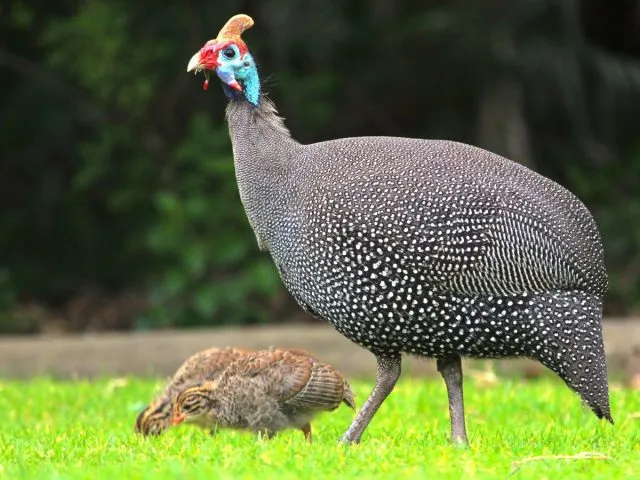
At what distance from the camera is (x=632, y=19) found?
12.7 m

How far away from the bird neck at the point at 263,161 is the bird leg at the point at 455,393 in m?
0.95

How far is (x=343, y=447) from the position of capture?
16.8ft

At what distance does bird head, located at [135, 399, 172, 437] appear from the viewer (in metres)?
6.24

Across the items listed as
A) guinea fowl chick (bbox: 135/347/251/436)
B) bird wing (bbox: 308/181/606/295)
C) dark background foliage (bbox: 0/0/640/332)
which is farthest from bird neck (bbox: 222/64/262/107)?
dark background foliage (bbox: 0/0/640/332)

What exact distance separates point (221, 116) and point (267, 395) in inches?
245

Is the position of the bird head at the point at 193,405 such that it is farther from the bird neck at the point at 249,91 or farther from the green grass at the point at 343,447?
the bird neck at the point at 249,91

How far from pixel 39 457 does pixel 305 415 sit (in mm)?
1365

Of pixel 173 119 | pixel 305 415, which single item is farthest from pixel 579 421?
pixel 173 119

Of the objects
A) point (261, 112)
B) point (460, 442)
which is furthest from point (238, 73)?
point (460, 442)

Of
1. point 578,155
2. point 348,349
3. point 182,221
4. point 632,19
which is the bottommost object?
point 348,349

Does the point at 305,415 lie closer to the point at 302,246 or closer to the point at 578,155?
the point at 302,246

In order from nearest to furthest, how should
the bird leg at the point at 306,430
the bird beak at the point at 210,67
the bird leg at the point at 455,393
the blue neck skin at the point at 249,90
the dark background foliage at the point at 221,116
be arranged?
the bird leg at the point at 455,393 → the bird beak at the point at 210,67 → the blue neck skin at the point at 249,90 → the bird leg at the point at 306,430 → the dark background foliage at the point at 221,116

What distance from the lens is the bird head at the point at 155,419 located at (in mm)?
6238

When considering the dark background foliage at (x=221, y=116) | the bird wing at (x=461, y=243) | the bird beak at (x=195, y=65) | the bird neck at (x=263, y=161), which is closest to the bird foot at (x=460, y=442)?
the bird wing at (x=461, y=243)
